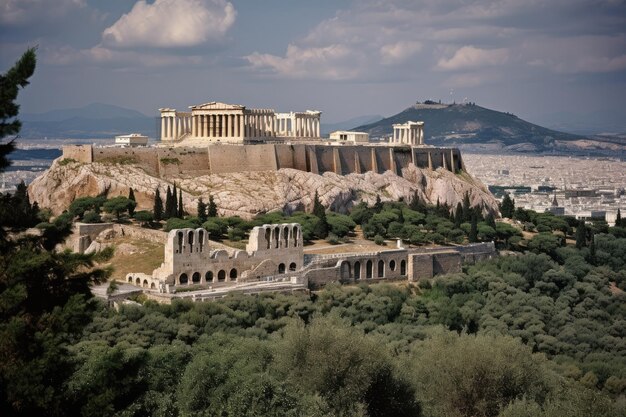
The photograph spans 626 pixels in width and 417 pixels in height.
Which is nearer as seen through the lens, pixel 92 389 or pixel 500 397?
pixel 92 389

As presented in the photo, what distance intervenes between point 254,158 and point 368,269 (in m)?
18.4

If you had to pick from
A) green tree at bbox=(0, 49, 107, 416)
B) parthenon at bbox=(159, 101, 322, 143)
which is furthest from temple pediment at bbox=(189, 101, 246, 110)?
green tree at bbox=(0, 49, 107, 416)

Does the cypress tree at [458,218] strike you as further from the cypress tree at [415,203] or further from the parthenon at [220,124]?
the parthenon at [220,124]

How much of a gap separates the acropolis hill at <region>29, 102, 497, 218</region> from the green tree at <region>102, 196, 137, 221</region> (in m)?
3.76

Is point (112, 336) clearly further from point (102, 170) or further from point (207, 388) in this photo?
point (102, 170)

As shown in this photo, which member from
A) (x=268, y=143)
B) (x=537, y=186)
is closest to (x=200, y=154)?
(x=268, y=143)

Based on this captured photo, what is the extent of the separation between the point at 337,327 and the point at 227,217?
22.8 m

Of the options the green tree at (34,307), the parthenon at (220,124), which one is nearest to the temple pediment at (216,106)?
the parthenon at (220,124)

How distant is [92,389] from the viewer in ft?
71.6

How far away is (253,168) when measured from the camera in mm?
72312

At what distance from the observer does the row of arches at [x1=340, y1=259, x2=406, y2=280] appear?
55.0 metres

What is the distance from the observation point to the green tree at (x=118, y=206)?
195 ft

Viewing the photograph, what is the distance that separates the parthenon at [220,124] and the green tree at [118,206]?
50.5ft

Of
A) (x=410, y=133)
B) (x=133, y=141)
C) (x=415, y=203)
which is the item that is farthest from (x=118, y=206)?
(x=410, y=133)
